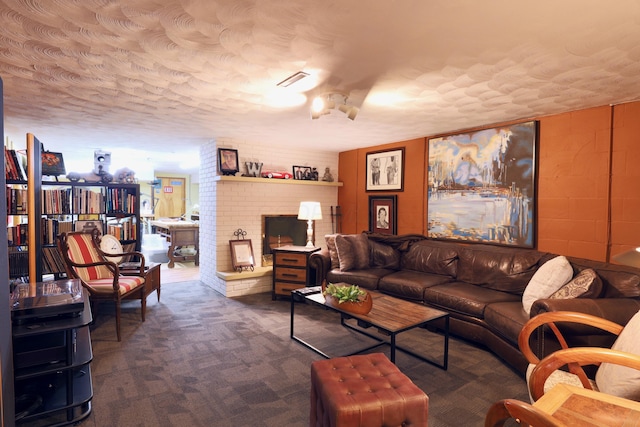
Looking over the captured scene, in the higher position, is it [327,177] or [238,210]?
[327,177]

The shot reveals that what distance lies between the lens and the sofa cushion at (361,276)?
4152 mm

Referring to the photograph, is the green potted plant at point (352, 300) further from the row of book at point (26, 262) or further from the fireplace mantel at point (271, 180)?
the row of book at point (26, 262)

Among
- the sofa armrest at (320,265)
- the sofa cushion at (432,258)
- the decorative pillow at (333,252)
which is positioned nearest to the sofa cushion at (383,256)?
the sofa cushion at (432,258)

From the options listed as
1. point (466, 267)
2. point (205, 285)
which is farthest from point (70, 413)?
point (466, 267)

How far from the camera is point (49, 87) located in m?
2.83

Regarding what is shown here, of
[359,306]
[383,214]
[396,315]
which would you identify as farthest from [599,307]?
[383,214]

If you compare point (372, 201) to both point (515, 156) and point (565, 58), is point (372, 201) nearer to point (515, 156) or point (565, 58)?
point (515, 156)

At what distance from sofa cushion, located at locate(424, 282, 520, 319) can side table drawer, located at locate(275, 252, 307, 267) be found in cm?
172

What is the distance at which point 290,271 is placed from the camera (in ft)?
15.6

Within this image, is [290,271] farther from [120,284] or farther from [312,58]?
[312,58]

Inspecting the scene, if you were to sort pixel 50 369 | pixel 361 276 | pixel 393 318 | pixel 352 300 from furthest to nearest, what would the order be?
pixel 361 276
pixel 352 300
pixel 393 318
pixel 50 369

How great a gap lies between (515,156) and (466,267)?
135 cm

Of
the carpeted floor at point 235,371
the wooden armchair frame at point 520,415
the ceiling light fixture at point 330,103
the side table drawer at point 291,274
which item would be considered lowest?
the carpeted floor at point 235,371

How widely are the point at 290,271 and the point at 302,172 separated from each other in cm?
186
